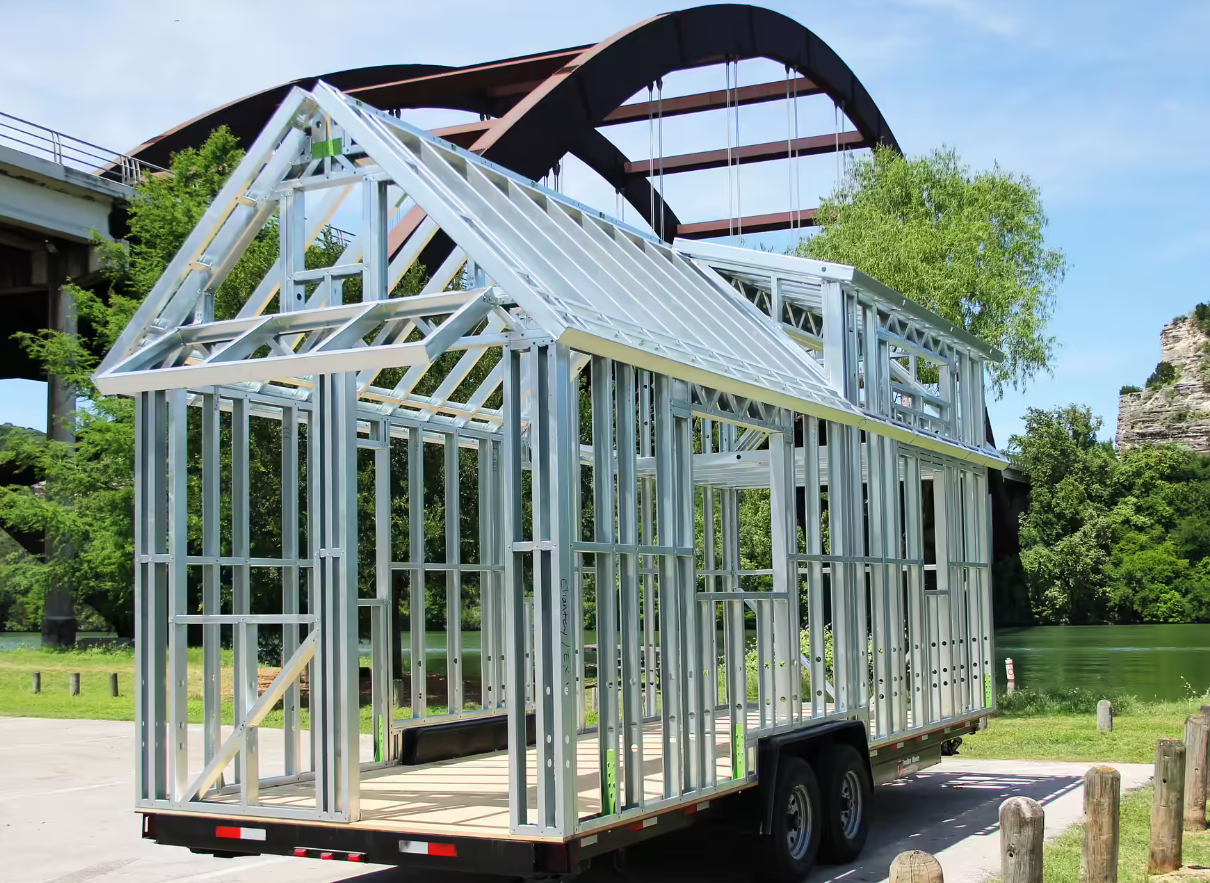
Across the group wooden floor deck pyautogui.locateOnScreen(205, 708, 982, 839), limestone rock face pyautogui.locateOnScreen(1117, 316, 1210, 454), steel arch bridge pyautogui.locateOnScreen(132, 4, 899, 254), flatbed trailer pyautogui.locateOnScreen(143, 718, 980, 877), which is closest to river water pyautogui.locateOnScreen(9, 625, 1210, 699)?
steel arch bridge pyautogui.locateOnScreen(132, 4, 899, 254)

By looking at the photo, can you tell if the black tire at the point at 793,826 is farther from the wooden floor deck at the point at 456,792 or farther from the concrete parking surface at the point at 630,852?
the wooden floor deck at the point at 456,792

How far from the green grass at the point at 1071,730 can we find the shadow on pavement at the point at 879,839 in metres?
2.56

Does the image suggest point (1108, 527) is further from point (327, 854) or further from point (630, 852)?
point (327, 854)

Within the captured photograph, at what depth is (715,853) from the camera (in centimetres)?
1068

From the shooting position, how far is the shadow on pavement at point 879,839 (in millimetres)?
9719

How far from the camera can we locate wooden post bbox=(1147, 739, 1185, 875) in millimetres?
9453

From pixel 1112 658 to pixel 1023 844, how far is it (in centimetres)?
4355

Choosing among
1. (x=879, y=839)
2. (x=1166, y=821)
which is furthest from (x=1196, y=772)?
(x=879, y=839)

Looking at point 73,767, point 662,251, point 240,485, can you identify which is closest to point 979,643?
point 662,251

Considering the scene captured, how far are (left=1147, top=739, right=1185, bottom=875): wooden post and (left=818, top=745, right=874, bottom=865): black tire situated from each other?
2.06 m

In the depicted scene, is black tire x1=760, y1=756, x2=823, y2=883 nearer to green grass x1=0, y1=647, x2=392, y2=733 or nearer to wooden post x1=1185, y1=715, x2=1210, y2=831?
wooden post x1=1185, y1=715, x2=1210, y2=831

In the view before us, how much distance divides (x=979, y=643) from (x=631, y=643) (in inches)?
290

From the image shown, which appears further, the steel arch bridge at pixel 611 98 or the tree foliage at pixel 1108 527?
the tree foliage at pixel 1108 527

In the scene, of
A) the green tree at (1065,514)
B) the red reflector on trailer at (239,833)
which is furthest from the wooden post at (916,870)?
the green tree at (1065,514)
